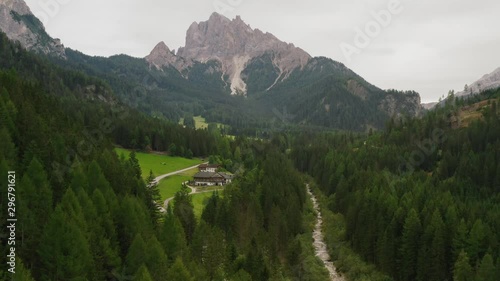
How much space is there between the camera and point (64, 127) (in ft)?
257

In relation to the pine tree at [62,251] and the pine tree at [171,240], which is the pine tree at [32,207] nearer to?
the pine tree at [62,251]

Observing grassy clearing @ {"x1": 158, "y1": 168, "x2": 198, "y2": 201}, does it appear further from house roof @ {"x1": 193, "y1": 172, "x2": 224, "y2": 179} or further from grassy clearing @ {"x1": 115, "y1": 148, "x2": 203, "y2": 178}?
grassy clearing @ {"x1": 115, "y1": 148, "x2": 203, "y2": 178}

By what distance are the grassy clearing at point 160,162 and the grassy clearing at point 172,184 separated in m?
5.94

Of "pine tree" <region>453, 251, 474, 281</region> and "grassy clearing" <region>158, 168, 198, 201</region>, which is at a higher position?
"grassy clearing" <region>158, 168, 198, 201</region>

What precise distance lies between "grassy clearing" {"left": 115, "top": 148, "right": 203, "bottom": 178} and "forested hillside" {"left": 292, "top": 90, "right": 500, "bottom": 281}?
160 feet

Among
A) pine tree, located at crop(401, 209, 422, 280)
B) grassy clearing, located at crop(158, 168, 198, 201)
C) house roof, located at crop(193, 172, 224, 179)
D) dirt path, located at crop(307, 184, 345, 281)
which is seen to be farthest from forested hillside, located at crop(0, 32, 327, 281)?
house roof, located at crop(193, 172, 224, 179)

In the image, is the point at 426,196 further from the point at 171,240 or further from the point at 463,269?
the point at 171,240

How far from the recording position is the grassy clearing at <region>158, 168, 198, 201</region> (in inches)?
4033

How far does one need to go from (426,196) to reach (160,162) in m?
85.6

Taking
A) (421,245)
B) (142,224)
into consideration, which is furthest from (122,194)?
(421,245)

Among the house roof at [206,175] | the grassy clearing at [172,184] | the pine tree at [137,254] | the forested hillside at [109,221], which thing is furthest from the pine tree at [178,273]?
the house roof at [206,175]

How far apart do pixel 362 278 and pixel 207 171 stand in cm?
6932

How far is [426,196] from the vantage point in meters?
91.1

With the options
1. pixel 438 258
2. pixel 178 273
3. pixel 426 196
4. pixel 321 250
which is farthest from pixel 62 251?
pixel 426 196
